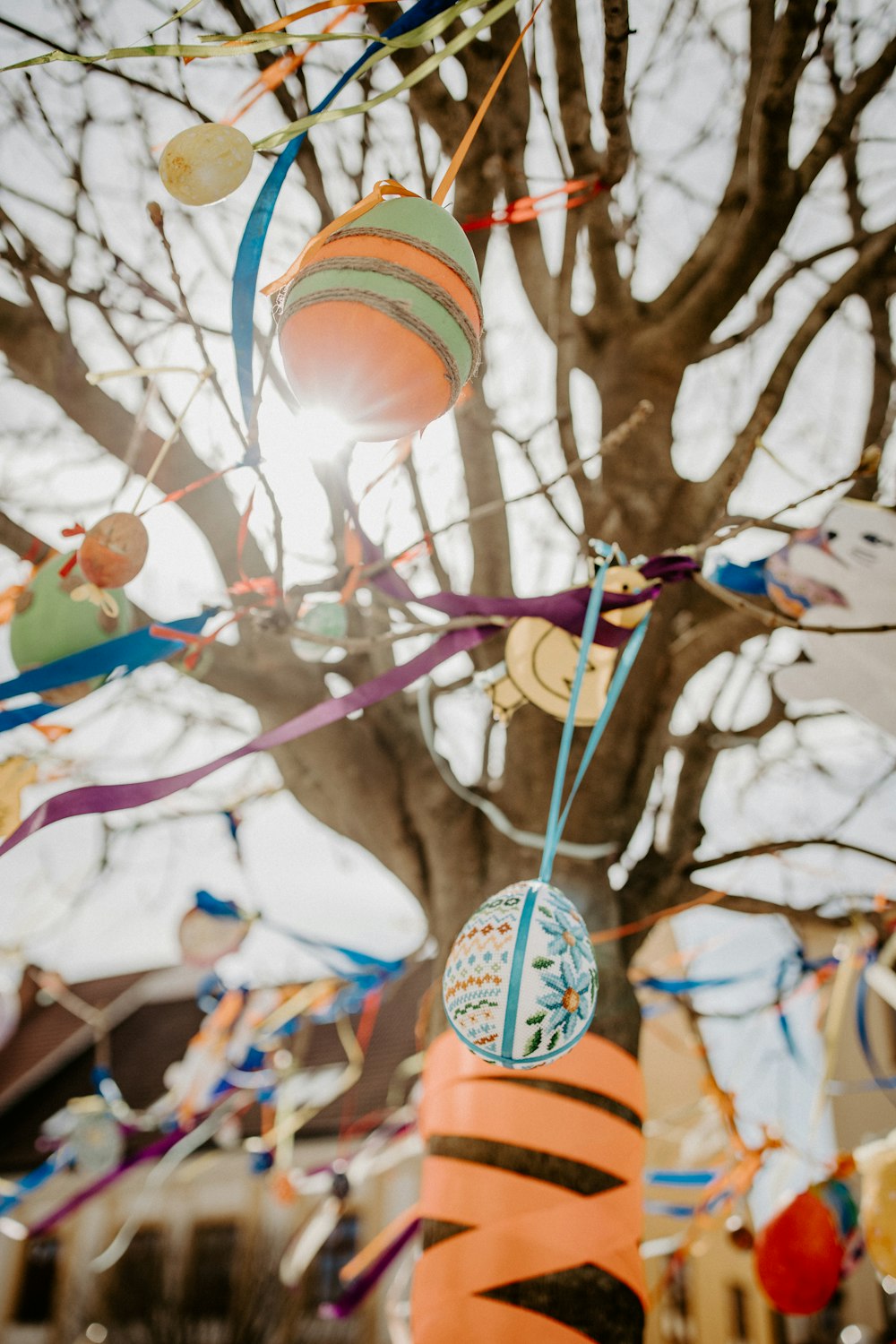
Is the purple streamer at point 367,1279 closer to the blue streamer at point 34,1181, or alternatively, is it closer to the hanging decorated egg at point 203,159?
the blue streamer at point 34,1181

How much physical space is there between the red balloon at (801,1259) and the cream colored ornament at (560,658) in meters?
1.79

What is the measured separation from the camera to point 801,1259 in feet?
8.09

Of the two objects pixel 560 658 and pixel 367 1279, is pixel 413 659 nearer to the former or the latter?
pixel 560 658

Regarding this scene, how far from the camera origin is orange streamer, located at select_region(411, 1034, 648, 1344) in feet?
5.53

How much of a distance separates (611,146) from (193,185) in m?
1.31

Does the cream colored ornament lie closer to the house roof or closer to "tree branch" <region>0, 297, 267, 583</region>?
"tree branch" <region>0, 297, 267, 583</region>

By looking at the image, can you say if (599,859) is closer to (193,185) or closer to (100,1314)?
(193,185)

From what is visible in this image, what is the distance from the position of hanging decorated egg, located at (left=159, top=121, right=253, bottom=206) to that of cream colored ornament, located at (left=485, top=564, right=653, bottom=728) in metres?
0.96

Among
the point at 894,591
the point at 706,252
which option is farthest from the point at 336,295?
the point at 706,252

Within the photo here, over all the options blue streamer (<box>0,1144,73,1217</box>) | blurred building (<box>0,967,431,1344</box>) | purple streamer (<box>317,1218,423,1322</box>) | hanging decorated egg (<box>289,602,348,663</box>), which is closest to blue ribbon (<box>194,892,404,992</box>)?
purple streamer (<box>317,1218,423,1322</box>)

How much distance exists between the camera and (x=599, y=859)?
2.48 m

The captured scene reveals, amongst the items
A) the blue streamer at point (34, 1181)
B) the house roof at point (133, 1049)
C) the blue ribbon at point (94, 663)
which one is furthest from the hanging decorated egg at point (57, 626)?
the house roof at point (133, 1049)

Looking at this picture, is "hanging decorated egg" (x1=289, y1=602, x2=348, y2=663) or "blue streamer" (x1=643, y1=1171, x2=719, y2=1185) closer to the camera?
"hanging decorated egg" (x1=289, y1=602, x2=348, y2=663)

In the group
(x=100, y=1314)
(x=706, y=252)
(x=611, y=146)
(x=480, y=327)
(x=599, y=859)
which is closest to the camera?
(x=480, y=327)
